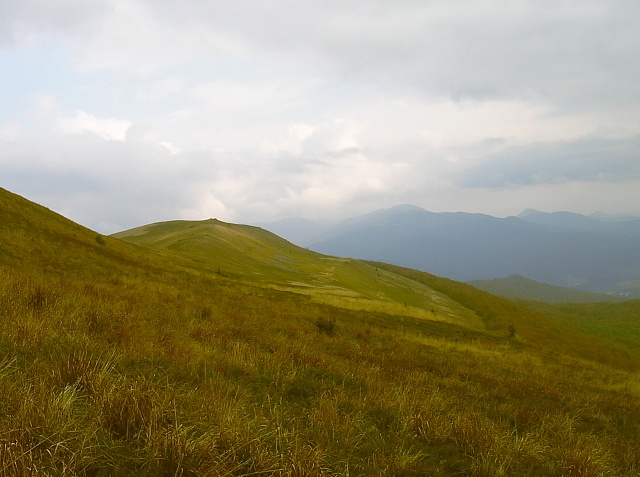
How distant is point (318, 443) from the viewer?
16.1 feet

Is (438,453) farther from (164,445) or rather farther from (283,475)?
(164,445)

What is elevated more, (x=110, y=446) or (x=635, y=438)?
(x=110, y=446)

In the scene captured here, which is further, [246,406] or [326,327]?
[326,327]

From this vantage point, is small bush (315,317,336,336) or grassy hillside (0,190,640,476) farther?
small bush (315,317,336,336)

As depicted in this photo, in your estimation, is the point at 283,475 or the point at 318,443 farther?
the point at 318,443

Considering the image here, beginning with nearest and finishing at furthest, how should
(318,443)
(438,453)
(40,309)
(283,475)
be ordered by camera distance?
(283,475)
(318,443)
(438,453)
(40,309)

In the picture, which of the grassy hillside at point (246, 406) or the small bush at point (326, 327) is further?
the small bush at point (326, 327)

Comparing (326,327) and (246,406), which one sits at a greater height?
(246,406)

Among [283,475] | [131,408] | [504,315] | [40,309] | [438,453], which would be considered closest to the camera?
[283,475]

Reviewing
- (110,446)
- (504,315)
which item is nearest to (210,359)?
(110,446)

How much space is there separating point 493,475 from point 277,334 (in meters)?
8.74

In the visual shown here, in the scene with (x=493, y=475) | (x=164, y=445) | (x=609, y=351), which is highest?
(x=164, y=445)

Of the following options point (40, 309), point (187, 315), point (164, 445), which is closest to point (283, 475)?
point (164, 445)

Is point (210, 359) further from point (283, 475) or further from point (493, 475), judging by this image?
point (493, 475)
